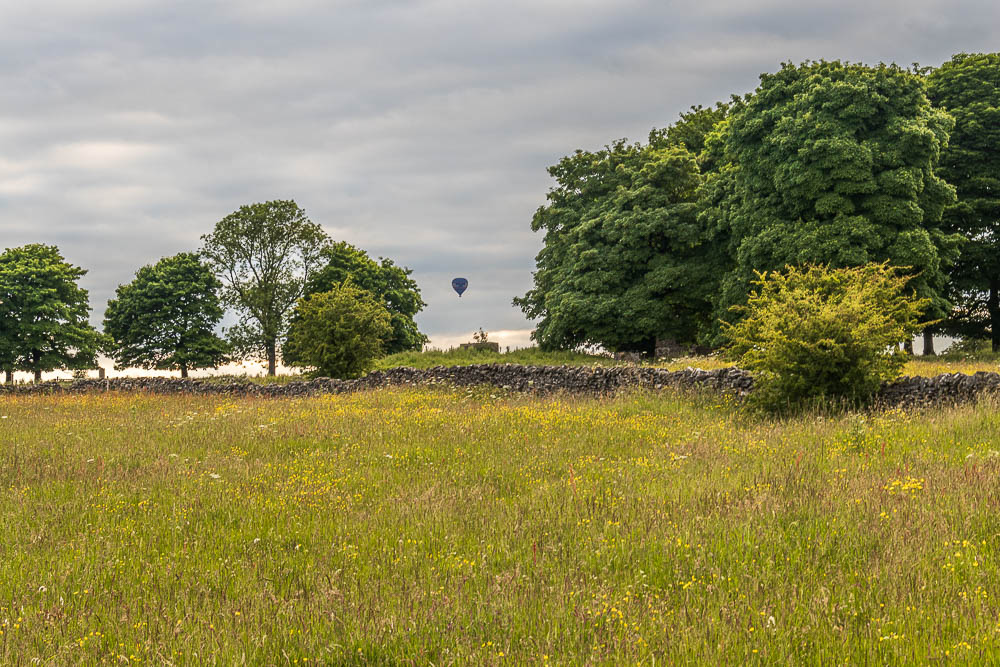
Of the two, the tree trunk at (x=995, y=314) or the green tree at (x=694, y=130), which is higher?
the green tree at (x=694, y=130)

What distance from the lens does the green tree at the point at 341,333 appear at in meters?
29.4

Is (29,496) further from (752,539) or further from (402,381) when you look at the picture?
(402,381)

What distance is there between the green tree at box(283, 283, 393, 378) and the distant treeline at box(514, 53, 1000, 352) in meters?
9.95

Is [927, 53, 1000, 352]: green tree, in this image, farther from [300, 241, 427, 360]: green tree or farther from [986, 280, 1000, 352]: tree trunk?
[300, 241, 427, 360]: green tree

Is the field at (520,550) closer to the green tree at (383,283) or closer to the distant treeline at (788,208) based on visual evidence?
→ the distant treeline at (788,208)

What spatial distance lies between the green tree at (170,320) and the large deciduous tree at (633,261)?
25.5 metres

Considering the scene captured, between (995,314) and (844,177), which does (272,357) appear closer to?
(844,177)

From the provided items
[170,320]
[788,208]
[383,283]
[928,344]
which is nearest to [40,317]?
[170,320]

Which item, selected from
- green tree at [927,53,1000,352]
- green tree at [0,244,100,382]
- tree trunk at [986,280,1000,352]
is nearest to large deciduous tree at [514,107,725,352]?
green tree at [927,53,1000,352]

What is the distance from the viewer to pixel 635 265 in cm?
3375

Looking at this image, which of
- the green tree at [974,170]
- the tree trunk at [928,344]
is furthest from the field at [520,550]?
the tree trunk at [928,344]

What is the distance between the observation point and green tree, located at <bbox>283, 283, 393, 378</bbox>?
29.4m

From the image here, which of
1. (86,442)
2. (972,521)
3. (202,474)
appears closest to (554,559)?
(972,521)

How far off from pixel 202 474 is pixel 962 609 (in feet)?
29.0
